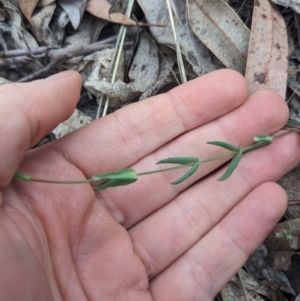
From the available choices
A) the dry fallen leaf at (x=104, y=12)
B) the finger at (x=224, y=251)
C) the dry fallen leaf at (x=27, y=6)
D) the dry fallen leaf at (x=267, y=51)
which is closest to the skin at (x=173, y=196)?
the finger at (x=224, y=251)

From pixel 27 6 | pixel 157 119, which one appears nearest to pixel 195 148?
pixel 157 119

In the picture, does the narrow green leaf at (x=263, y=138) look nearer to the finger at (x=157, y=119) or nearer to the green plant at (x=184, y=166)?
the green plant at (x=184, y=166)

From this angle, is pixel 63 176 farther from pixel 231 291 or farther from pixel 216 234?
pixel 231 291

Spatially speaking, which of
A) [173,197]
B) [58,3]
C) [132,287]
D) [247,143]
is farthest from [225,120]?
[58,3]

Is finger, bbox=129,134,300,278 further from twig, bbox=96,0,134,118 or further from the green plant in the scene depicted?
twig, bbox=96,0,134,118

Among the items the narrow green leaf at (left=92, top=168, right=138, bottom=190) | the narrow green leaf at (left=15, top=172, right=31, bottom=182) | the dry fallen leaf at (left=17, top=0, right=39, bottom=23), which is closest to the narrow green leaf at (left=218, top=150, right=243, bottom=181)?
the narrow green leaf at (left=92, top=168, right=138, bottom=190)

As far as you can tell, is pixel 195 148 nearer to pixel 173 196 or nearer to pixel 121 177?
pixel 173 196

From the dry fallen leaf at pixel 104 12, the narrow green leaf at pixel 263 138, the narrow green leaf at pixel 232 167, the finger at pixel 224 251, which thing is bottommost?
the finger at pixel 224 251
